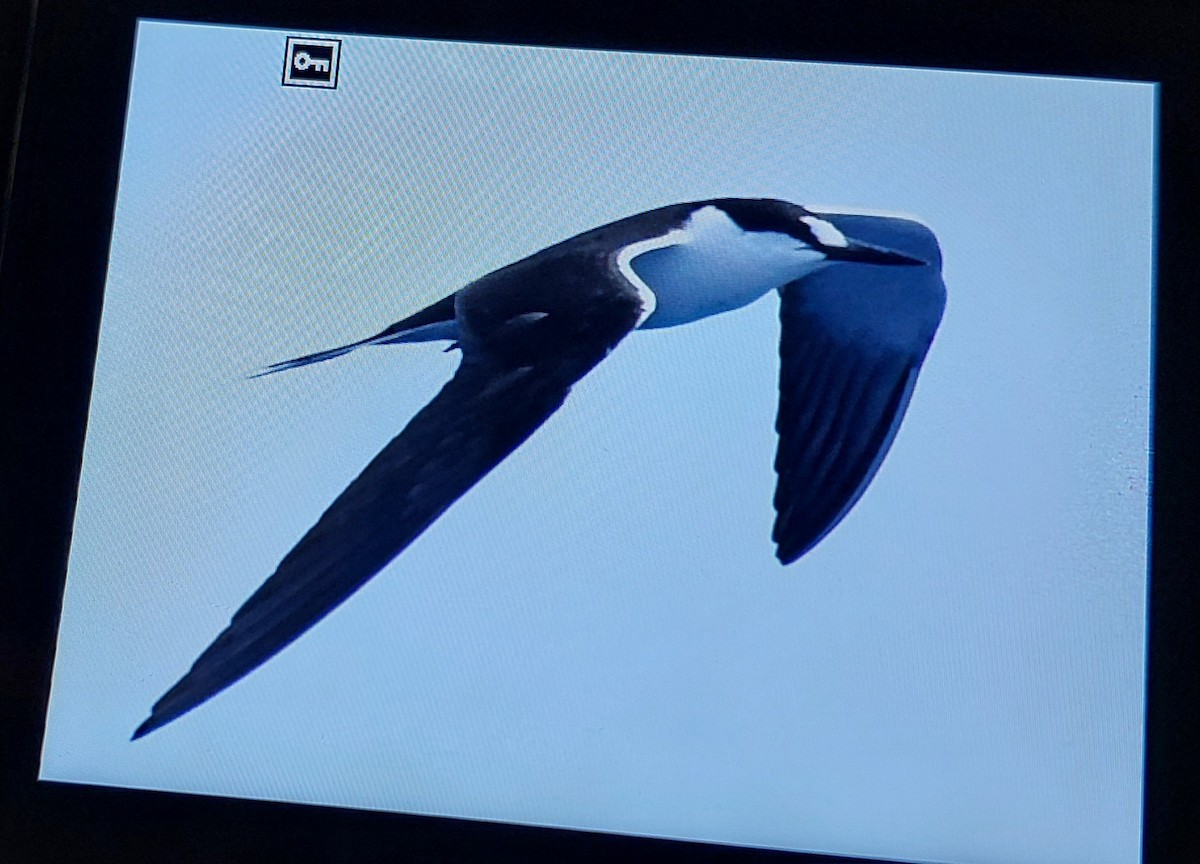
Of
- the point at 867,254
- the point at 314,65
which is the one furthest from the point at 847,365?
the point at 314,65

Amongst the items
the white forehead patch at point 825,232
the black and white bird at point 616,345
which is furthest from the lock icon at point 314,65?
the white forehead patch at point 825,232

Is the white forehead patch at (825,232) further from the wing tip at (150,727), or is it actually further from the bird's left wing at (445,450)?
the wing tip at (150,727)

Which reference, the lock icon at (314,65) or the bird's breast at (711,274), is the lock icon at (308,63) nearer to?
the lock icon at (314,65)

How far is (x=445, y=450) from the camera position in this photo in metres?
0.64

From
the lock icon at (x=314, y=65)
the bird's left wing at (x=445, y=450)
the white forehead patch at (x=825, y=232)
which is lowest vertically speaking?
the bird's left wing at (x=445, y=450)

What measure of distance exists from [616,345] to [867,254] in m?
0.16

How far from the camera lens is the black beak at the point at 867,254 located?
649 mm

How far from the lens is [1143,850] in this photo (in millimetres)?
600

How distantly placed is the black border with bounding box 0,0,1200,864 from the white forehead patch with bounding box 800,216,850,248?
10 cm

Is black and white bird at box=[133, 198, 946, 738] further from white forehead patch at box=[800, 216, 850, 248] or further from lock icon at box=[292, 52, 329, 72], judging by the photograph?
lock icon at box=[292, 52, 329, 72]

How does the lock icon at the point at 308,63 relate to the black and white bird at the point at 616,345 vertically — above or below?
above

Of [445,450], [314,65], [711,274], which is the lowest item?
[445,450]

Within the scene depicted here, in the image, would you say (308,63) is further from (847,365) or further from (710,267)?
(847,365)

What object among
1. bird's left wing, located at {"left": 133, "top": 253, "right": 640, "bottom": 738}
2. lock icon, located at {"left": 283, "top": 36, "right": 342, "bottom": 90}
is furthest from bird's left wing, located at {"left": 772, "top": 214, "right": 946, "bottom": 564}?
lock icon, located at {"left": 283, "top": 36, "right": 342, "bottom": 90}
